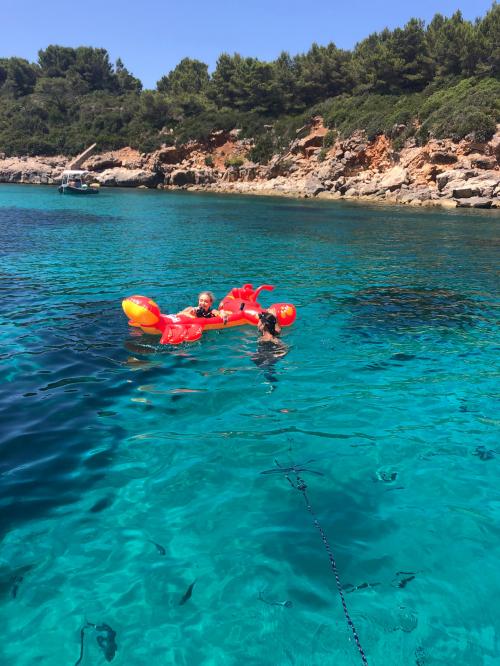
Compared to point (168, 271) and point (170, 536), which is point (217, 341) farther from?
point (168, 271)

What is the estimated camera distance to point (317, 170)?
197ft

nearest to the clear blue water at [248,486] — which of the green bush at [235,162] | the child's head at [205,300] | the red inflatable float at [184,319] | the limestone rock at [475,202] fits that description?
the red inflatable float at [184,319]

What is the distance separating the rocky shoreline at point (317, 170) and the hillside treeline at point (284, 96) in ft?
6.34

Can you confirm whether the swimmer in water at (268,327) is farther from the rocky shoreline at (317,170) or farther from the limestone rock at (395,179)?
the limestone rock at (395,179)

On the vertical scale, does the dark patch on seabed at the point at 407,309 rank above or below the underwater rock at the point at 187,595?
above

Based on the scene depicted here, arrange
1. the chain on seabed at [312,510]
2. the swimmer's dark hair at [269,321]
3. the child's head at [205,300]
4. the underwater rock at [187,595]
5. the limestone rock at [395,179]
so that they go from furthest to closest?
the limestone rock at [395,179] < the child's head at [205,300] < the swimmer's dark hair at [269,321] < the underwater rock at [187,595] < the chain on seabed at [312,510]

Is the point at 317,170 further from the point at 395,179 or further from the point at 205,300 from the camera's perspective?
the point at 205,300

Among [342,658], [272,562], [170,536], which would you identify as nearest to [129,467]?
[170,536]

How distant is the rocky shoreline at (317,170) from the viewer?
45.6m

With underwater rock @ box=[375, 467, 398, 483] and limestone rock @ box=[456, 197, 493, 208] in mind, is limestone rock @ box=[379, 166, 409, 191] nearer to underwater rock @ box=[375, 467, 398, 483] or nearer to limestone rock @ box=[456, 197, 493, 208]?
limestone rock @ box=[456, 197, 493, 208]

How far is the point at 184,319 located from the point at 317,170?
55.2m

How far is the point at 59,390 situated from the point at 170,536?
11.9 ft

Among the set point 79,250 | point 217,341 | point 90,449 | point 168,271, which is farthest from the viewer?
point 79,250

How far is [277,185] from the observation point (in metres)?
62.9
